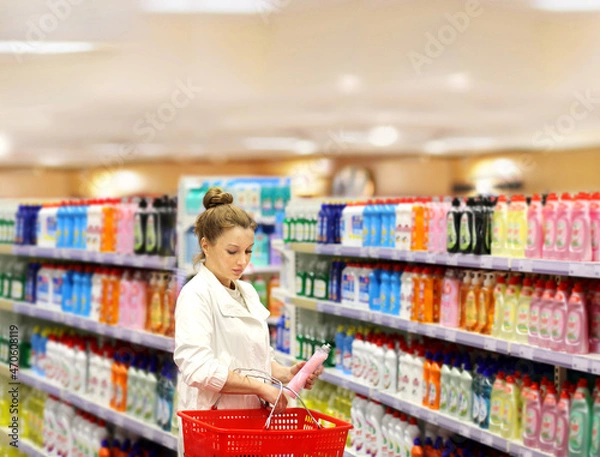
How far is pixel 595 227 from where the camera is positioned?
139 inches

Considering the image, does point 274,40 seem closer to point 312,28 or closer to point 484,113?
point 312,28

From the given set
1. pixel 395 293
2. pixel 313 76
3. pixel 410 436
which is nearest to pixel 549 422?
pixel 410 436

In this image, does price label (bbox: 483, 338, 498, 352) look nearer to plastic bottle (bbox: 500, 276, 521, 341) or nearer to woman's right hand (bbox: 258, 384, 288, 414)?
plastic bottle (bbox: 500, 276, 521, 341)

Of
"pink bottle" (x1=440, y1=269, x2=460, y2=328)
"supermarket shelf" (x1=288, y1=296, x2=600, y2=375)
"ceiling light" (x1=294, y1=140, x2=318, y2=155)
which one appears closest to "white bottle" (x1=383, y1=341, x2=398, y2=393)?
"supermarket shelf" (x1=288, y1=296, x2=600, y2=375)

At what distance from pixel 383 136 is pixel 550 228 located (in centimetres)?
1144

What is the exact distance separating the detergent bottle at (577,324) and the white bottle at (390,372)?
56.2 inches

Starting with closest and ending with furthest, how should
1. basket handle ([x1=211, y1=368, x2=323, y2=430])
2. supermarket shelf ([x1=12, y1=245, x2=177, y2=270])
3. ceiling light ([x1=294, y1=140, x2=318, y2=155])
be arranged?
basket handle ([x1=211, y1=368, x2=323, y2=430]) → supermarket shelf ([x1=12, y1=245, x2=177, y2=270]) → ceiling light ([x1=294, y1=140, x2=318, y2=155])

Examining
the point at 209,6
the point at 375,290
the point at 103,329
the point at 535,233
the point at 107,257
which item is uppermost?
the point at 209,6

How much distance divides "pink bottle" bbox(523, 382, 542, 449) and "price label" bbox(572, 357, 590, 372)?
387 mm

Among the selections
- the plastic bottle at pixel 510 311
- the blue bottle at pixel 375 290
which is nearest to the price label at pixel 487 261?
the plastic bottle at pixel 510 311

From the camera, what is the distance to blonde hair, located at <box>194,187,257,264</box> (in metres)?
2.83

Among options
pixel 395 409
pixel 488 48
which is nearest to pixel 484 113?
pixel 488 48

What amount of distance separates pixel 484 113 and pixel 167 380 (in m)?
7.41

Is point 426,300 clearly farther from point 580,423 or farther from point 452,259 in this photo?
point 580,423
